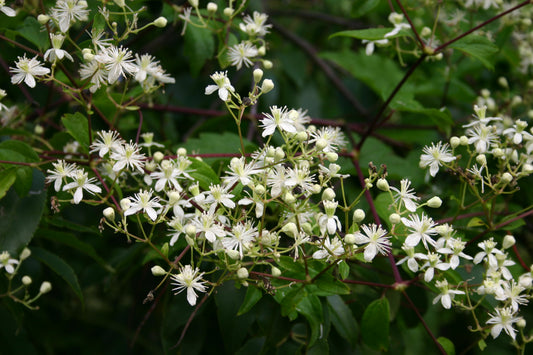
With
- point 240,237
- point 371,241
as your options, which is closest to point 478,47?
point 371,241

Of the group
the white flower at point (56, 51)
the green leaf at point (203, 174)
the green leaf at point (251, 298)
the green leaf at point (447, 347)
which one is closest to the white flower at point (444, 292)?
the green leaf at point (447, 347)

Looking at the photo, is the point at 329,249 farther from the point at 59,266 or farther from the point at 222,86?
the point at 59,266

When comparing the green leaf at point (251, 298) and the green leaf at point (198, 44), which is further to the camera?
the green leaf at point (198, 44)

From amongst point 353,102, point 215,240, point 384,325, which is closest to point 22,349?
point 215,240

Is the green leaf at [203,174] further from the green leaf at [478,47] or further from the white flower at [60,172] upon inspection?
the green leaf at [478,47]

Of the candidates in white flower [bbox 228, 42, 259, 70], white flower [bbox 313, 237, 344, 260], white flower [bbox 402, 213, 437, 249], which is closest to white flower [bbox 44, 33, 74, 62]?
white flower [bbox 228, 42, 259, 70]

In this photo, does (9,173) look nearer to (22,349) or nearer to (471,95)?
(22,349)

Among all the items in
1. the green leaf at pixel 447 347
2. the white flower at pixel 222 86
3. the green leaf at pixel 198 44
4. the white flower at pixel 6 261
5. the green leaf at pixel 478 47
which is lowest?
the green leaf at pixel 447 347
